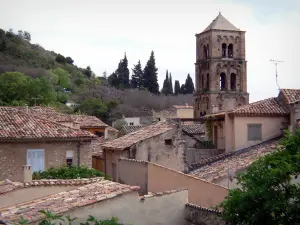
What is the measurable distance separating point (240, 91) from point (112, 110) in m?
18.2

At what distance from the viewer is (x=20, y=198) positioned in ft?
42.5

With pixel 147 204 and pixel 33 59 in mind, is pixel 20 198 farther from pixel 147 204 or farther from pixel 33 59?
pixel 33 59

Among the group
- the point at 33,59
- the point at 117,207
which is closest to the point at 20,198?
the point at 117,207

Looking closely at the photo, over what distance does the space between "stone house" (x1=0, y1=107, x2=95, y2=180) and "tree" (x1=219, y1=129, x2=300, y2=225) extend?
13621mm

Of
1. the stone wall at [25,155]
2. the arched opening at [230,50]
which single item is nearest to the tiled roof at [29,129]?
the stone wall at [25,155]

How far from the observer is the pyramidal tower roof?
70.9m

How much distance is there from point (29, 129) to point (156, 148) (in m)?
6.15

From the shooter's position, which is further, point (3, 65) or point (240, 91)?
point (3, 65)

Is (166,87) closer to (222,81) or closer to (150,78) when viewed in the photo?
(150,78)

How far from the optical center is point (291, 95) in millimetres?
28094

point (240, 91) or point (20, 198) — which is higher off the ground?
point (240, 91)

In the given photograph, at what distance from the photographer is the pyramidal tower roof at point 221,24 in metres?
70.9

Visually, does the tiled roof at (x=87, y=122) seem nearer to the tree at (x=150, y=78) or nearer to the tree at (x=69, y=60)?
the tree at (x=150, y=78)

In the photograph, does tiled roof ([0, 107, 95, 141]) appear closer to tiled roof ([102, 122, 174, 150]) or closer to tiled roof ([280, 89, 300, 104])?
tiled roof ([102, 122, 174, 150])
